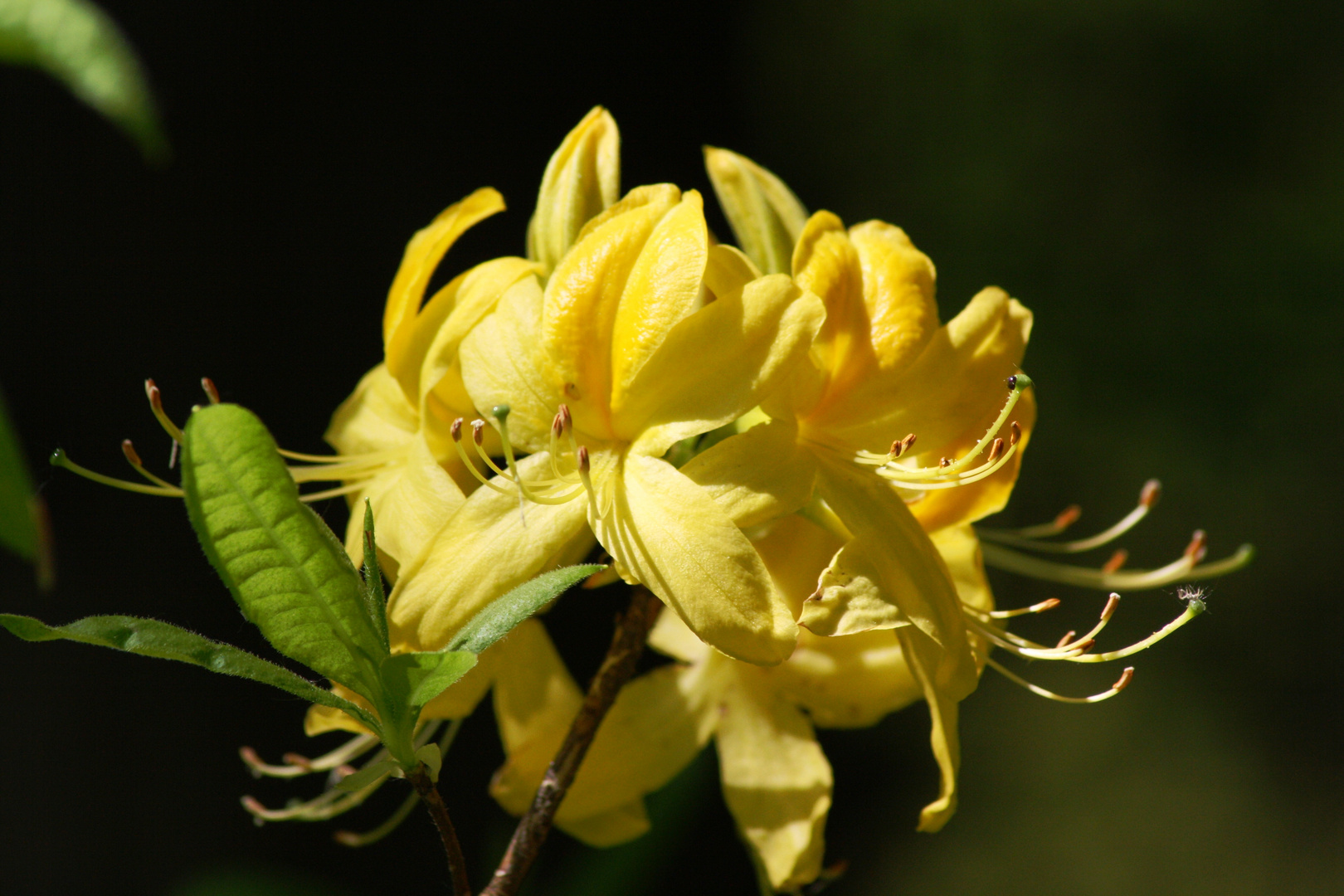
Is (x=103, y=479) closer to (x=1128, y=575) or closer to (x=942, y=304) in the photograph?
(x=1128, y=575)

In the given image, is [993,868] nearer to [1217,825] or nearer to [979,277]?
[1217,825]

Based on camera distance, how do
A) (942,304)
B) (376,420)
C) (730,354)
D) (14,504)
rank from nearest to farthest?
(14,504), (730,354), (376,420), (942,304)

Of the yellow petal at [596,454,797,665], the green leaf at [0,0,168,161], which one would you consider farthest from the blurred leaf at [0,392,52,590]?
the yellow petal at [596,454,797,665]

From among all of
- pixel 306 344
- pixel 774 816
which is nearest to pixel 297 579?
pixel 774 816

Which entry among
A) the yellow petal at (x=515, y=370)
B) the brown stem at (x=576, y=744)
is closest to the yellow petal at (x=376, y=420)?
the yellow petal at (x=515, y=370)

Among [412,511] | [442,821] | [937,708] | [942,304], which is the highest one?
[412,511]

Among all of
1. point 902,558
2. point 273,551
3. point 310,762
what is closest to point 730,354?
point 902,558

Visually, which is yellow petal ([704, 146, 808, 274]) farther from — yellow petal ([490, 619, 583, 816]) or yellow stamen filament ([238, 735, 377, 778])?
yellow stamen filament ([238, 735, 377, 778])
